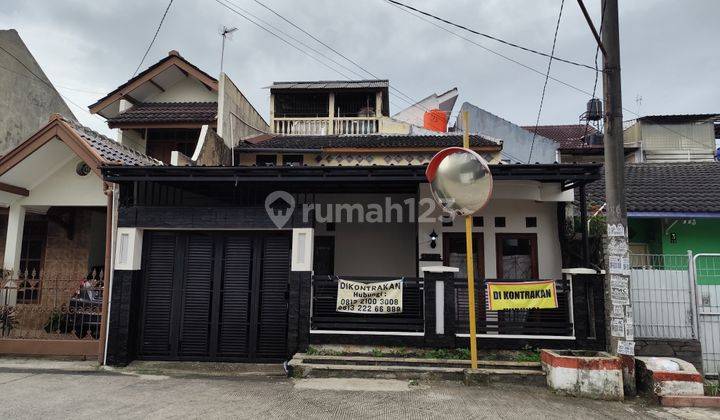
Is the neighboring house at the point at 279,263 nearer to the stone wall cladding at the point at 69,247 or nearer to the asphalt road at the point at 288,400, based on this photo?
the asphalt road at the point at 288,400

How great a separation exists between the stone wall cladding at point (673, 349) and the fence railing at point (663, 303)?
0.14 meters

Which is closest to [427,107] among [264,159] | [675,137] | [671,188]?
[264,159]

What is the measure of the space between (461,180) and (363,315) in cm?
316

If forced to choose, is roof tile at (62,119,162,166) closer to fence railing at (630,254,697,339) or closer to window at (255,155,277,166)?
window at (255,155,277,166)

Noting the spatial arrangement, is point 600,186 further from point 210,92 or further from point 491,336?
point 210,92

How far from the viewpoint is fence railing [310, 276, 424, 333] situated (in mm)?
7426

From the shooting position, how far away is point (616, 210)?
20.7 ft

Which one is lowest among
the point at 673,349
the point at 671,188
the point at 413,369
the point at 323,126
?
the point at 413,369

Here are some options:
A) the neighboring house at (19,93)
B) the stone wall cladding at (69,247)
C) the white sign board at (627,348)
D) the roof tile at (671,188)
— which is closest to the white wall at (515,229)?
the roof tile at (671,188)

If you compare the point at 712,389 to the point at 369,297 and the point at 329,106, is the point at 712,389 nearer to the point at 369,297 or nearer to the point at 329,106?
the point at 369,297

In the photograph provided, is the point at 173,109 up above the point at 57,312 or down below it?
above

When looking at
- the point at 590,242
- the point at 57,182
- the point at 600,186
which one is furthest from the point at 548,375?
the point at 57,182

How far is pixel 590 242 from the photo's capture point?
8.49 meters

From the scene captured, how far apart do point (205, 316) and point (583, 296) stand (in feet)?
22.0
